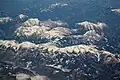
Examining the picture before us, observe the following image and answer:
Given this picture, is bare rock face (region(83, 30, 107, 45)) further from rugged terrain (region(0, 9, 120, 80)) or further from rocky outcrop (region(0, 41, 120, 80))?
rocky outcrop (region(0, 41, 120, 80))

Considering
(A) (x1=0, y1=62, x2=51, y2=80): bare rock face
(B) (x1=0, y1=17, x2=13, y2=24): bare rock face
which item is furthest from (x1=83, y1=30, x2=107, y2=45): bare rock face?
(B) (x1=0, y1=17, x2=13, y2=24): bare rock face

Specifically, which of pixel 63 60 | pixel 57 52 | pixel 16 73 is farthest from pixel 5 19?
pixel 16 73

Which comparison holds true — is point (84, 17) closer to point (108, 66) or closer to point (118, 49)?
point (118, 49)

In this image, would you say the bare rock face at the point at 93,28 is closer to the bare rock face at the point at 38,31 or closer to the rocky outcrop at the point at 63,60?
the bare rock face at the point at 38,31

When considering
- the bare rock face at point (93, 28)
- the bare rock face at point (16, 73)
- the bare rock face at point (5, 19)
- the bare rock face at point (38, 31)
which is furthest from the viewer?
the bare rock face at point (5, 19)

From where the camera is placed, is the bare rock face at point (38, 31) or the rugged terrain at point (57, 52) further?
the bare rock face at point (38, 31)

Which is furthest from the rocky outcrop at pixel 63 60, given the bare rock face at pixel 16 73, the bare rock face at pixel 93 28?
the bare rock face at pixel 93 28

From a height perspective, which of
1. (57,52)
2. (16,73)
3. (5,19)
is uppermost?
(5,19)

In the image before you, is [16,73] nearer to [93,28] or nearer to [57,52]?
[57,52]
